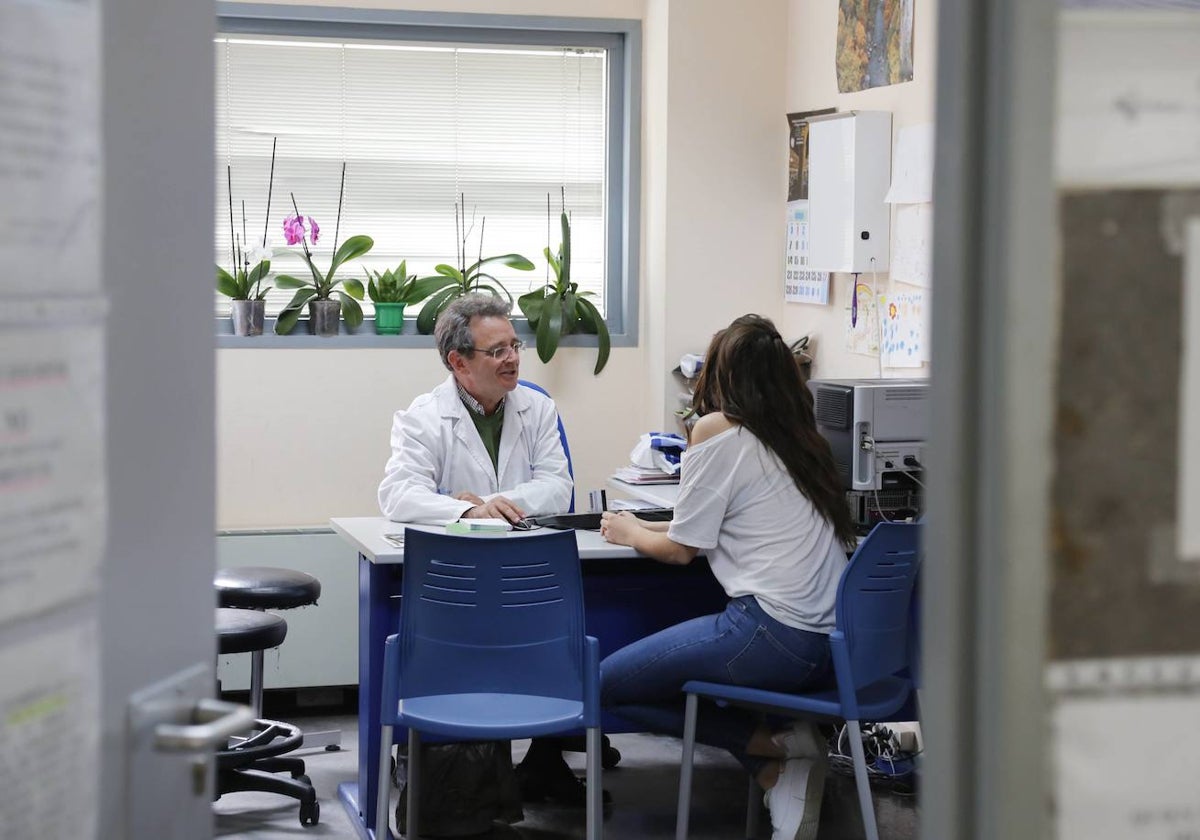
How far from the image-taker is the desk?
3.71 m

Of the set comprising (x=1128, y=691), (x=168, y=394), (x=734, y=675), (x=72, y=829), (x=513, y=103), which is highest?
(x=513, y=103)

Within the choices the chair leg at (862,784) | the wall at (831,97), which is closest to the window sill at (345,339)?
the wall at (831,97)

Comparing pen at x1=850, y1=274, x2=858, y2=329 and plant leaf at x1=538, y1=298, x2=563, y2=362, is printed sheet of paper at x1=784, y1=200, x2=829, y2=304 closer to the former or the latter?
pen at x1=850, y1=274, x2=858, y2=329

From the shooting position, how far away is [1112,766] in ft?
2.70

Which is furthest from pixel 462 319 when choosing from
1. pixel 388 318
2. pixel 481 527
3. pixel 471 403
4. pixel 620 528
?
pixel 388 318

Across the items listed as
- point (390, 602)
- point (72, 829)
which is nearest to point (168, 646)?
point (72, 829)

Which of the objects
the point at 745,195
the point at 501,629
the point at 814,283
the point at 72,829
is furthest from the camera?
the point at 745,195

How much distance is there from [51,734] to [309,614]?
3991 mm

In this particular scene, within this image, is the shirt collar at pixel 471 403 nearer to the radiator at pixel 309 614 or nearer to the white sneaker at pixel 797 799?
the radiator at pixel 309 614

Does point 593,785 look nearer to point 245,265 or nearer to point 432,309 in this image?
point 432,309

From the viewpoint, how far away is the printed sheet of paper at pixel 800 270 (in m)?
4.91

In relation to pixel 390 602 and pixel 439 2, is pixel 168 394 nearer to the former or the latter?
pixel 390 602

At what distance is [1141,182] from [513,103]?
4913mm

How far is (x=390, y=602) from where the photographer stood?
373cm
